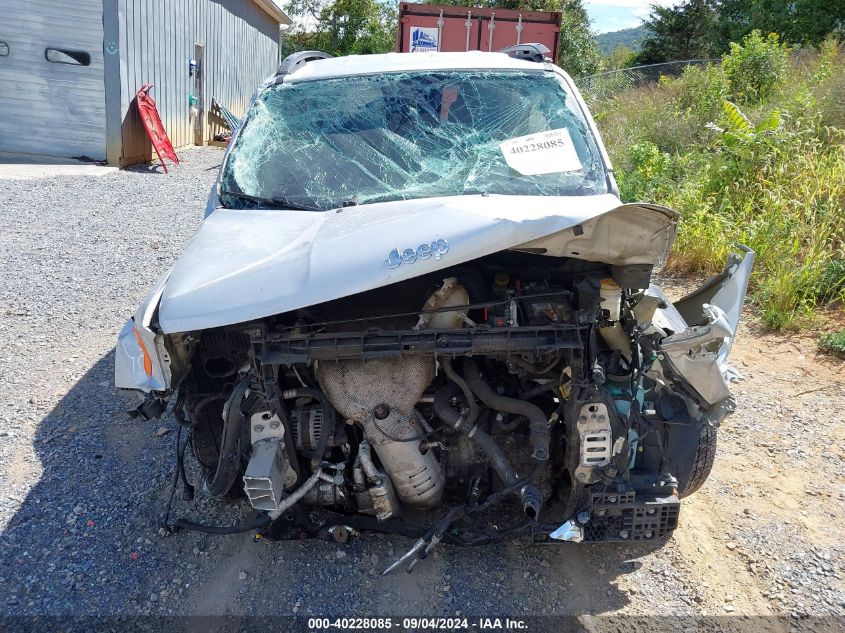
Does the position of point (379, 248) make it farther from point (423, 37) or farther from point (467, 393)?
point (423, 37)

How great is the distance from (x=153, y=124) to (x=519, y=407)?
12.1 meters

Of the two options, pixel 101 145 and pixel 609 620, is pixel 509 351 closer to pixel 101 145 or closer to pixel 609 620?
pixel 609 620

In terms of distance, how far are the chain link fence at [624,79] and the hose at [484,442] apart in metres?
14.0

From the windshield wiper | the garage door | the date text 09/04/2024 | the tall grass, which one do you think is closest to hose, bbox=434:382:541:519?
the date text 09/04/2024

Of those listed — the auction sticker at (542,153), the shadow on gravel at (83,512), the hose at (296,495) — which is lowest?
the shadow on gravel at (83,512)

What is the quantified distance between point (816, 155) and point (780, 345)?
3142mm

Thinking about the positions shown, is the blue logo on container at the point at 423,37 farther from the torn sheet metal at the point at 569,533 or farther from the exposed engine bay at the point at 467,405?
the torn sheet metal at the point at 569,533

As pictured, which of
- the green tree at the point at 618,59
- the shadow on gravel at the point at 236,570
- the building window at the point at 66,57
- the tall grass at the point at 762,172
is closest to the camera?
the shadow on gravel at the point at 236,570

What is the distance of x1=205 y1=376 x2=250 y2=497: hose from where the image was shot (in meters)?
2.98

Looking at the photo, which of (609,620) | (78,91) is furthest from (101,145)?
(609,620)

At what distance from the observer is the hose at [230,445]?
2.98 metres

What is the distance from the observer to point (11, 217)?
8555mm

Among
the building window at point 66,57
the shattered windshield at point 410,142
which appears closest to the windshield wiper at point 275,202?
the shattered windshield at point 410,142

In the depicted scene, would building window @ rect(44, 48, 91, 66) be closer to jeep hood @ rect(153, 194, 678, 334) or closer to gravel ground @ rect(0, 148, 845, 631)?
gravel ground @ rect(0, 148, 845, 631)
